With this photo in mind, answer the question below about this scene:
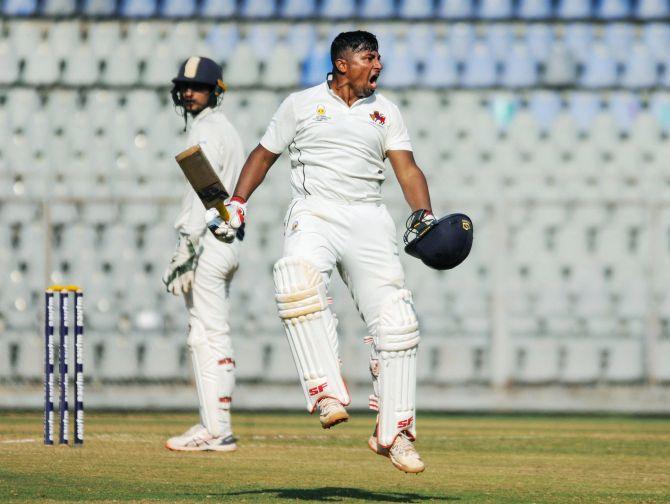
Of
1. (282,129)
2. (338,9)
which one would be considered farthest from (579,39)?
(282,129)

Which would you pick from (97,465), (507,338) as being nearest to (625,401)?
(507,338)

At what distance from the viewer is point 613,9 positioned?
1375 cm

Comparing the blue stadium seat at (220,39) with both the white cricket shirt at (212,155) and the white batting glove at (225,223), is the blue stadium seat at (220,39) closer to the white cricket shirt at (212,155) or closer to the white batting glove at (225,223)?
the white cricket shirt at (212,155)

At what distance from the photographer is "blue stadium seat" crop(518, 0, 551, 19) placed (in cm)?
1364

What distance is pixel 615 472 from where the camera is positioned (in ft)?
20.7

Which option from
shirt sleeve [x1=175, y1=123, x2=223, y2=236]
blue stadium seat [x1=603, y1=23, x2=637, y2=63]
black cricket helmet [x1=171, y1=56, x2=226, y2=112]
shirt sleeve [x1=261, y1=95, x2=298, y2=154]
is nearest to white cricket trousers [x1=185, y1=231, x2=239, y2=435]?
shirt sleeve [x1=175, y1=123, x2=223, y2=236]

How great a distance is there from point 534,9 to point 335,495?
9189 millimetres

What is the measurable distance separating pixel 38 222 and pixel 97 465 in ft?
16.8

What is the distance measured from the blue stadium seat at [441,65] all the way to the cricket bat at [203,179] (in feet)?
27.3

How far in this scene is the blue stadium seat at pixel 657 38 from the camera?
13648mm

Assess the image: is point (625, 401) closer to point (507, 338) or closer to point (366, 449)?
point (507, 338)

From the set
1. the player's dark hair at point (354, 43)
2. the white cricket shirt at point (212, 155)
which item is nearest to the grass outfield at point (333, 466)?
the white cricket shirt at point (212, 155)

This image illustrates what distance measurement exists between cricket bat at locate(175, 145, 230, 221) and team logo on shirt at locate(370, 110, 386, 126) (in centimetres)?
67

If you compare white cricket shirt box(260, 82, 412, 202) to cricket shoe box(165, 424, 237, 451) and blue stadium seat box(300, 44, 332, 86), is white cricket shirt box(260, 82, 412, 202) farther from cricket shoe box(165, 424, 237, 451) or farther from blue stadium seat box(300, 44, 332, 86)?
blue stadium seat box(300, 44, 332, 86)
